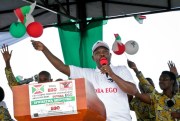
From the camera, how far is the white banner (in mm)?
1994

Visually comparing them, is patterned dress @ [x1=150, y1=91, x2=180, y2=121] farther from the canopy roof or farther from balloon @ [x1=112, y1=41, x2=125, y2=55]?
the canopy roof

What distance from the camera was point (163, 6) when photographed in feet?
27.2

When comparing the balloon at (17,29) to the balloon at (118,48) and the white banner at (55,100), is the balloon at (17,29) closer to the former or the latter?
the balloon at (118,48)

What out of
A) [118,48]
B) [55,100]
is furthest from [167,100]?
[55,100]

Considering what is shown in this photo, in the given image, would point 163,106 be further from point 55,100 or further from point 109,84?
point 55,100

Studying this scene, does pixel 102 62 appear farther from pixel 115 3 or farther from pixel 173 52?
pixel 115 3

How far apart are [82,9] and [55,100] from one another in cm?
672

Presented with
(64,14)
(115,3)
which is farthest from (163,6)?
(64,14)

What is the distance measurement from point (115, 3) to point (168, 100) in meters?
4.28

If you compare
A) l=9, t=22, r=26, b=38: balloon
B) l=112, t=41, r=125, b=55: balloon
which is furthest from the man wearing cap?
l=112, t=41, r=125, b=55: balloon

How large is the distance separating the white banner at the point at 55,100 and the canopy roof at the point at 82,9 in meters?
6.05

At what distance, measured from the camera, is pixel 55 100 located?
200 centimetres

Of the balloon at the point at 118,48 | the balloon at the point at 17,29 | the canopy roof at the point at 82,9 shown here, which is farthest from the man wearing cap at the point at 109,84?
the canopy roof at the point at 82,9

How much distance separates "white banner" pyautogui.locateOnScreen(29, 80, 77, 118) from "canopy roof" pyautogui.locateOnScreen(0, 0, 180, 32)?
6046mm
